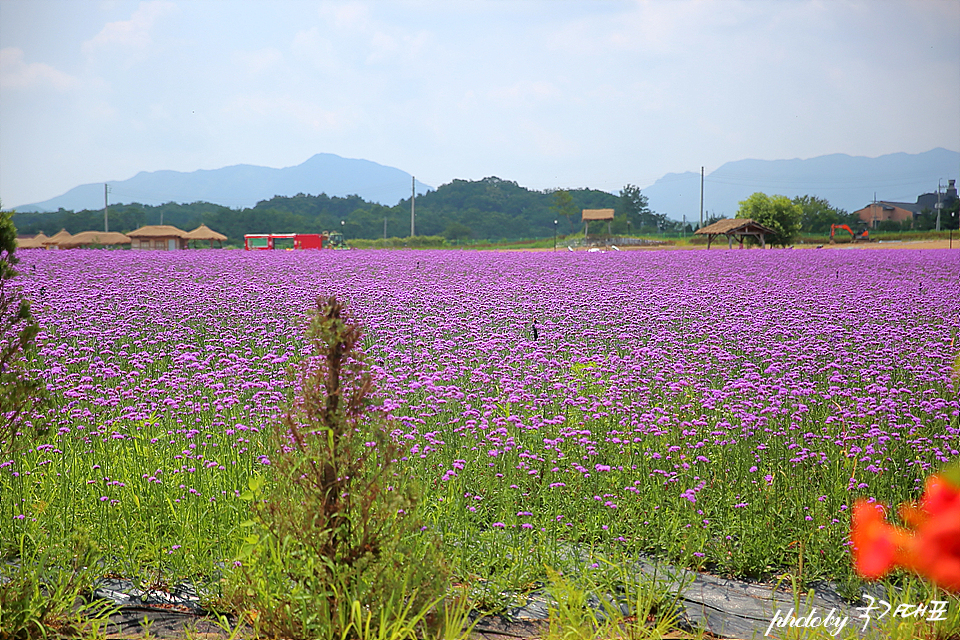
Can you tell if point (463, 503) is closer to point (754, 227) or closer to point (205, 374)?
point (205, 374)

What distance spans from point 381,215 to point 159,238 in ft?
117

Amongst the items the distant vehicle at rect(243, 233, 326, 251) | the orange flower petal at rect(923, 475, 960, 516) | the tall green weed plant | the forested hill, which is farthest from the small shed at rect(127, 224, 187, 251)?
the orange flower petal at rect(923, 475, 960, 516)

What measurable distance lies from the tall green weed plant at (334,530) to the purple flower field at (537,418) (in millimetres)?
558

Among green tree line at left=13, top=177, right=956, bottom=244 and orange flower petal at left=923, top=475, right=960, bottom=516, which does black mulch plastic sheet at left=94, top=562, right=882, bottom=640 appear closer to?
orange flower petal at left=923, top=475, right=960, bottom=516

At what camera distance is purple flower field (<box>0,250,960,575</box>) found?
12.4ft

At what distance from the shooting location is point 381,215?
9281 cm

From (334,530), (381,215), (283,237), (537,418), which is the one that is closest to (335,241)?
(283,237)

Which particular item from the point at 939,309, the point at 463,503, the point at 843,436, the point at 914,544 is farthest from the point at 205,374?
the point at 939,309

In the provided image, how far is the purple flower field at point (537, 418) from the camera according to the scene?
3.79 m

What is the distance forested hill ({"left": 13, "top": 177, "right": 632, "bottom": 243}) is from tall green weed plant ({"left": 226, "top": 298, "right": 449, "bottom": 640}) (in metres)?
70.5

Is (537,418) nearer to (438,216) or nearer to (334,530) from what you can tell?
(334,530)

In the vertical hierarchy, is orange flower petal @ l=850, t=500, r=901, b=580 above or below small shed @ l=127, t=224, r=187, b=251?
below

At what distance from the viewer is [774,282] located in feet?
48.0

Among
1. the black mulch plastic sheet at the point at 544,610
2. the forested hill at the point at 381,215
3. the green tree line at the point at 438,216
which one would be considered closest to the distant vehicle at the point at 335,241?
the forested hill at the point at 381,215
